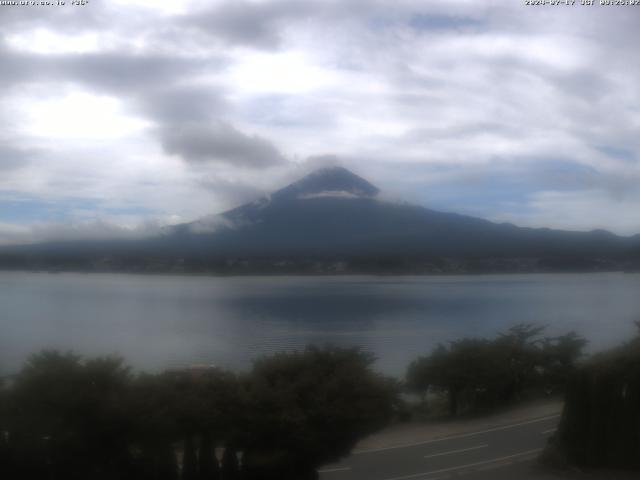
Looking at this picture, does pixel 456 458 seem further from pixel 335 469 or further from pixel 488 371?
pixel 488 371

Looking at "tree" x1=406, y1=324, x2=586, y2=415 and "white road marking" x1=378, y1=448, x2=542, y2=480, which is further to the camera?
"tree" x1=406, y1=324, x2=586, y2=415

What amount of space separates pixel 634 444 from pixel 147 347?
38.9 feet

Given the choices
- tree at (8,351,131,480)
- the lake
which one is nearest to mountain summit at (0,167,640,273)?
the lake

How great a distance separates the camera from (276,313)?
26.9 m

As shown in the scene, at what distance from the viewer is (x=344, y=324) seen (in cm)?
2445

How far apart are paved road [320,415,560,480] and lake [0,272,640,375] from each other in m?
2.91

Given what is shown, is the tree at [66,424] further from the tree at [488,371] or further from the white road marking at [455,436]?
the tree at [488,371]

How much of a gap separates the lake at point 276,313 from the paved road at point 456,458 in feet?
9.53

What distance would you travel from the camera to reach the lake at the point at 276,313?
18016mm

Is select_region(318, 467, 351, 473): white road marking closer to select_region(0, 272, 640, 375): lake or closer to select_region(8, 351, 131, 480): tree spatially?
select_region(0, 272, 640, 375): lake

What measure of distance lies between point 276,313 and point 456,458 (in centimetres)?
1554

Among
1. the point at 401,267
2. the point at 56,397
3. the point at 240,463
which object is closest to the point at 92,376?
the point at 56,397

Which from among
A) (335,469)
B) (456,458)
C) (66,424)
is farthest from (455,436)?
(66,424)

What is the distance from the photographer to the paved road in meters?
11.2
